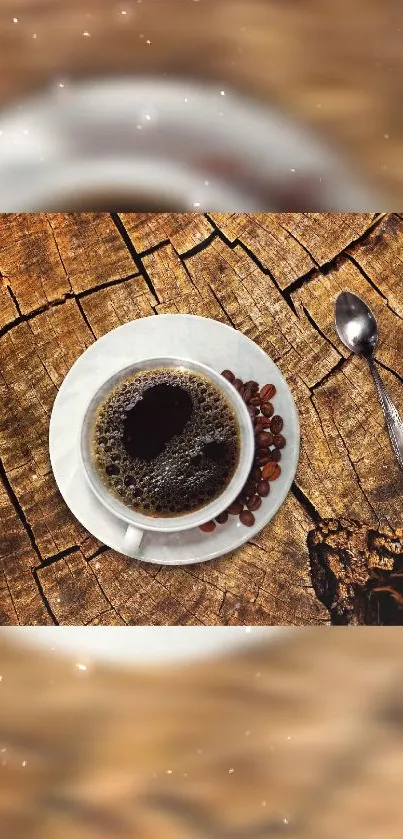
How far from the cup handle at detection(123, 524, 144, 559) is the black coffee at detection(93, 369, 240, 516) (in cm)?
3

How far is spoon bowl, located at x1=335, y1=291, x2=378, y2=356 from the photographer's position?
A: 87 centimetres

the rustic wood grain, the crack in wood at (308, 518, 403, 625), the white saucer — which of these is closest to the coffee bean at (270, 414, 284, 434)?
the white saucer

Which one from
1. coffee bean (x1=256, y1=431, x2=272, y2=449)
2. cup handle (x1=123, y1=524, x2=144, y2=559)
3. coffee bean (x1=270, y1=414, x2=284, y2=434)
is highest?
coffee bean (x1=270, y1=414, x2=284, y2=434)

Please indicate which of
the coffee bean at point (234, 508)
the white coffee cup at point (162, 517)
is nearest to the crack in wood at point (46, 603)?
the white coffee cup at point (162, 517)

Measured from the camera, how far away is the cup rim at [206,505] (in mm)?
756

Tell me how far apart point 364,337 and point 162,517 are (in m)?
0.31

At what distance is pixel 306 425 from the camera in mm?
852

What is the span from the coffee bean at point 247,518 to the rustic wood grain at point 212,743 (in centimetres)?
14

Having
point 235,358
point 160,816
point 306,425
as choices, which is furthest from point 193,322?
point 160,816

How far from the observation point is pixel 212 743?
2.68 feet

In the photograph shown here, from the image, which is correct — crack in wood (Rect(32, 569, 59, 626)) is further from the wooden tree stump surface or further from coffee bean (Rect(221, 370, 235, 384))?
coffee bean (Rect(221, 370, 235, 384))

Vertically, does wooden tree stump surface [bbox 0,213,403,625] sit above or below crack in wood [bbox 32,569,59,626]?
above
